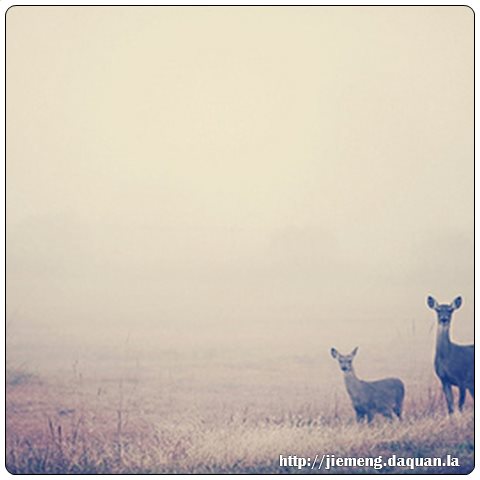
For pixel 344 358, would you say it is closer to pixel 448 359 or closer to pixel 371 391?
pixel 371 391

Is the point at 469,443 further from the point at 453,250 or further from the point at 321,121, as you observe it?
the point at 321,121

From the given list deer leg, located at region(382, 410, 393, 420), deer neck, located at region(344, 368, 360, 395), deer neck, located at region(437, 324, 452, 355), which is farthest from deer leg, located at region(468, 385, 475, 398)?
deer neck, located at region(344, 368, 360, 395)

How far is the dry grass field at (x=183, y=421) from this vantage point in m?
3.01

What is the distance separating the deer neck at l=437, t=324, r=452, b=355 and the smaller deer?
0.20 m

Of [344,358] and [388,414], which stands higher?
[344,358]

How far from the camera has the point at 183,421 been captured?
302 centimetres

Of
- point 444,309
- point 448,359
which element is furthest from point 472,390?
point 444,309

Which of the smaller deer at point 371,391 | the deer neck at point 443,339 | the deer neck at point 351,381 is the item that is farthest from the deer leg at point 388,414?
the deer neck at point 443,339

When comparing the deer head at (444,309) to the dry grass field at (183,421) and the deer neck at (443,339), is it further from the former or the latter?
the dry grass field at (183,421)

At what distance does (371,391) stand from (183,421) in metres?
0.73

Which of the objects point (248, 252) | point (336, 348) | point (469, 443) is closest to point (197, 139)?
point (248, 252)

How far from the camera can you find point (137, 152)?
306 centimetres

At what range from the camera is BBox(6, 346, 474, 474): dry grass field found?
3.01 metres

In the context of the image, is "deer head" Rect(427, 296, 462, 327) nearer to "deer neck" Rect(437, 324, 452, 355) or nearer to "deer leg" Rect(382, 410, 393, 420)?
"deer neck" Rect(437, 324, 452, 355)
